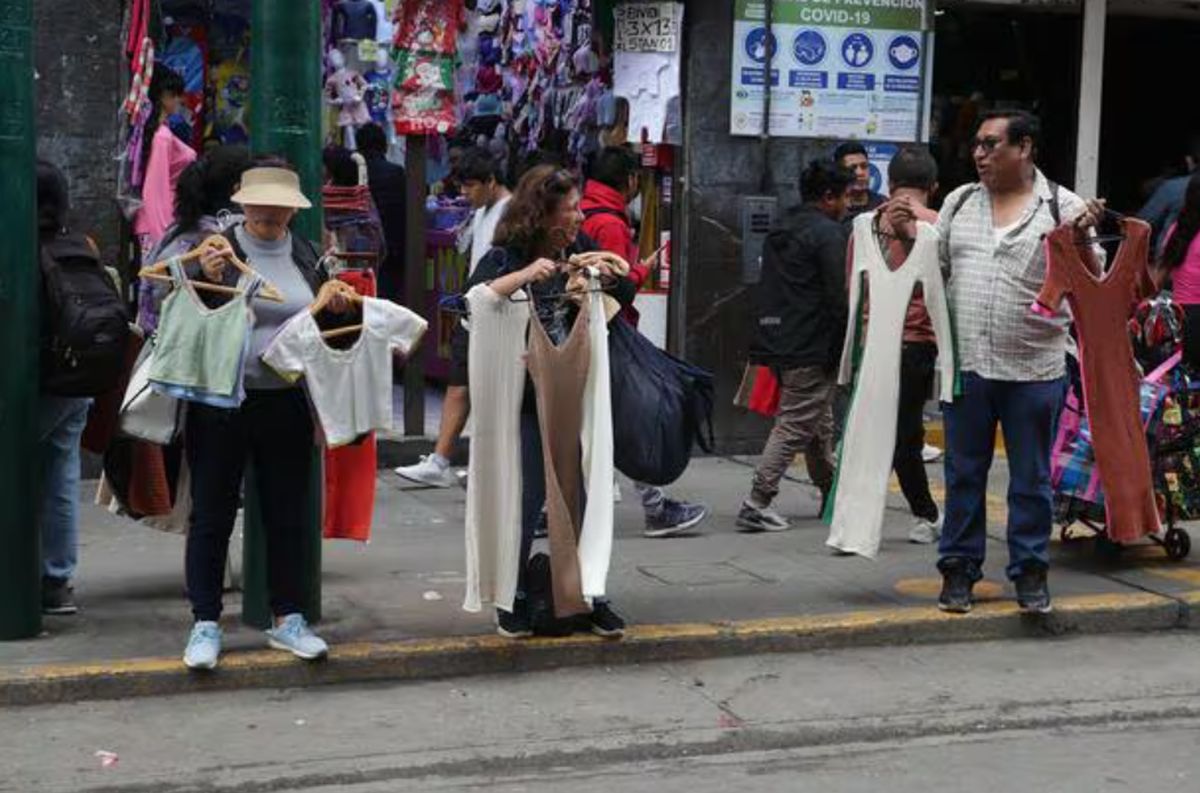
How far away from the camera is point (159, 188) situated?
33.6 ft

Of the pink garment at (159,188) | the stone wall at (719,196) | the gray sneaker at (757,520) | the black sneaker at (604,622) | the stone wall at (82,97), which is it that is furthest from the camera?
the stone wall at (719,196)

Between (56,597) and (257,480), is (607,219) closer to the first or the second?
(257,480)

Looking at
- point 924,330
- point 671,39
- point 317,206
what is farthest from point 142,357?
point 671,39

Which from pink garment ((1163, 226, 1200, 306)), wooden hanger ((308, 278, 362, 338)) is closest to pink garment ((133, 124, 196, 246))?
wooden hanger ((308, 278, 362, 338))

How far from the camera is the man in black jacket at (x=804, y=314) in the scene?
→ 926 cm

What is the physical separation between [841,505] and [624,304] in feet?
4.71

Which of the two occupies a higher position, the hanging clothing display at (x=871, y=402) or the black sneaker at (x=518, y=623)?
the hanging clothing display at (x=871, y=402)

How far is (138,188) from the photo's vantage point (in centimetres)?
1038

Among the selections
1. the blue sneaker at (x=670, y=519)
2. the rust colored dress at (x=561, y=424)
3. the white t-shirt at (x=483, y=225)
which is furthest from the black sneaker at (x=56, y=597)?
the white t-shirt at (x=483, y=225)

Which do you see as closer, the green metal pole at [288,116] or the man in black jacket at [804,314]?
the green metal pole at [288,116]

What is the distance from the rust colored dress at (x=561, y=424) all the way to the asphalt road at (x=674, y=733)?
37 cm

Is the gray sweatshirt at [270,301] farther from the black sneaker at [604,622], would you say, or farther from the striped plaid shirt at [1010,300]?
the striped plaid shirt at [1010,300]

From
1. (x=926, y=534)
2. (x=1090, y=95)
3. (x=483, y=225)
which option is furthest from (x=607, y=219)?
(x=1090, y=95)

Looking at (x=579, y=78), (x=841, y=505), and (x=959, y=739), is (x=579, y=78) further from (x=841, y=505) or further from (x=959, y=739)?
(x=959, y=739)
